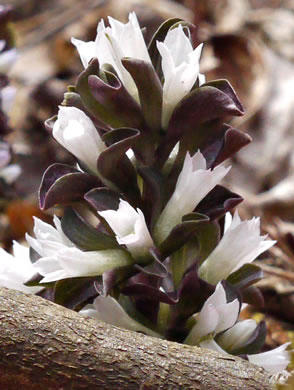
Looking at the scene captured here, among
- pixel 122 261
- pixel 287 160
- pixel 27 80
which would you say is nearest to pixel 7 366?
pixel 122 261

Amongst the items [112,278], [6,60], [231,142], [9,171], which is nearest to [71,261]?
[112,278]

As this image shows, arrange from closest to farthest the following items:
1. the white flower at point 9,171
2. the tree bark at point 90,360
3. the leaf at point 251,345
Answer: the tree bark at point 90,360
the leaf at point 251,345
the white flower at point 9,171

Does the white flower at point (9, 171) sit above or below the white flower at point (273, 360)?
below

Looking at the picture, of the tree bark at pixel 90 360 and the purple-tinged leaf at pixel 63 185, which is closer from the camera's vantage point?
the tree bark at pixel 90 360

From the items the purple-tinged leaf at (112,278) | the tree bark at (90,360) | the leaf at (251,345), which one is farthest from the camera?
the leaf at (251,345)

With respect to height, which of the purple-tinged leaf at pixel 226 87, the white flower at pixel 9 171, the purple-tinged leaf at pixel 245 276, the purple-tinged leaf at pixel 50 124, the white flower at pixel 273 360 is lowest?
the white flower at pixel 9 171

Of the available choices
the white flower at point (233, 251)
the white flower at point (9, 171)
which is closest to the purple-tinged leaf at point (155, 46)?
the white flower at point (233, 251)

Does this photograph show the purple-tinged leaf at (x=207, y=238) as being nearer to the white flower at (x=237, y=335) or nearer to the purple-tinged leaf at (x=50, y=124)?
the white flower at (x=237, y=335)

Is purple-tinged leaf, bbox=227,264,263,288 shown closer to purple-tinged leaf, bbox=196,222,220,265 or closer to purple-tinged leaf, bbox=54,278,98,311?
purple-tinged leaf, bbox=196,222,220,265
